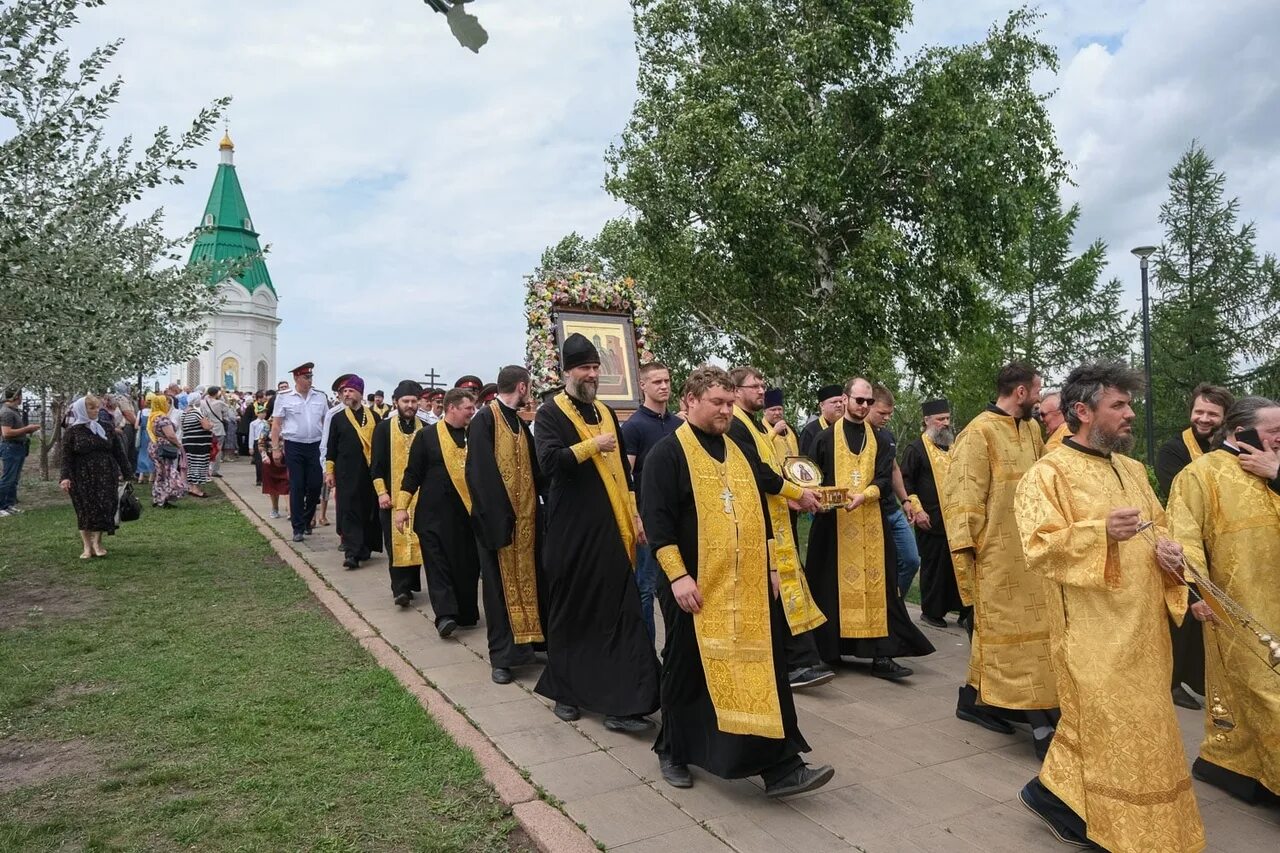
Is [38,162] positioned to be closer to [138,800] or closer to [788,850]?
[138,800]

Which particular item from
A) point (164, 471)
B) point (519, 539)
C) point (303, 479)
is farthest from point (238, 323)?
point (519, 539)

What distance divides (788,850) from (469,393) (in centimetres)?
482

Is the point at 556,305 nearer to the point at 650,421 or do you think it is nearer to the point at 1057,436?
the point at 650,421

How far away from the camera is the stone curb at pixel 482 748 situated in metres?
3.77

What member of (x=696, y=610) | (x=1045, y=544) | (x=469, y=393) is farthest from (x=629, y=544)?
(x=469, y=393)

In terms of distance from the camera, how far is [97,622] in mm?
7406

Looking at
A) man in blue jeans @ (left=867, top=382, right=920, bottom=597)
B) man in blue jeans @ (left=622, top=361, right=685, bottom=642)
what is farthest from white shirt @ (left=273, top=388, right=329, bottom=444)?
man in blue jeans @ (left=867, top=382, right=920, bottom=597)

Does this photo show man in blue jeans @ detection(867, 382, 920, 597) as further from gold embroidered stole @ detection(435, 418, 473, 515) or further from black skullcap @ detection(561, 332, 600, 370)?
gold embroidered stole @ detection(435, 418, 473, 515)

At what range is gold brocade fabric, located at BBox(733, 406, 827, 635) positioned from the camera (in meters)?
5.79

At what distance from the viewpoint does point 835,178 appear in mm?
18625

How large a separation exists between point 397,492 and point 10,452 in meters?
9.12

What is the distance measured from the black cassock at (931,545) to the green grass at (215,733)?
170 inches

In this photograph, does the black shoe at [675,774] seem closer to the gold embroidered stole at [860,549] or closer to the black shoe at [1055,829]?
the black shoe at [1055,829]

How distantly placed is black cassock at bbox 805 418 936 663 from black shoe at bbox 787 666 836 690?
0.44 meters
